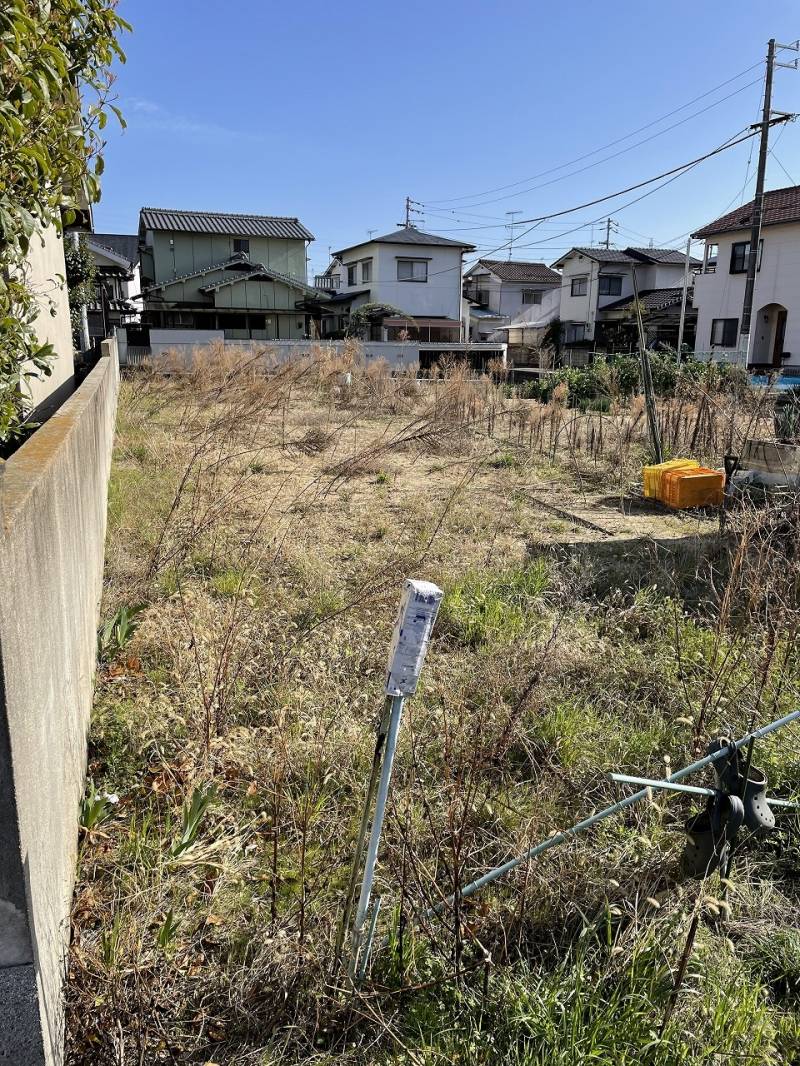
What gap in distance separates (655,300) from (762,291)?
9014mm

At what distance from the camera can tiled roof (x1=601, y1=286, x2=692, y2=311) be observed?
3353cm

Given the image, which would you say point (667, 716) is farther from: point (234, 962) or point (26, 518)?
point (26, 518)

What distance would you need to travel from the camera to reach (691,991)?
5.98 ft

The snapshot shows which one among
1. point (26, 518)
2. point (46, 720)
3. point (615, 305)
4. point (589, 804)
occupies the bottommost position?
point (589, 804)

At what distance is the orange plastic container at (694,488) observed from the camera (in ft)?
22.8

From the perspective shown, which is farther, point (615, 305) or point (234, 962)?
point (615, 305)

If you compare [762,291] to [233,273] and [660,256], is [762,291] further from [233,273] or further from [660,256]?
[233,273]

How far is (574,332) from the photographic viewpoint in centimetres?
3769

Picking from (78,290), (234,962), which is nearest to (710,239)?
(78,290)

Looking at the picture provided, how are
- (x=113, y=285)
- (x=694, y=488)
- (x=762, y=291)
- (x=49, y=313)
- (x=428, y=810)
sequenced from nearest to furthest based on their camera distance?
1. (x=428, y=810)
2. (x=49, y=313)
3. (x=694, y=488)
4. (x=762, y=291)
5. (x=113, y=285)

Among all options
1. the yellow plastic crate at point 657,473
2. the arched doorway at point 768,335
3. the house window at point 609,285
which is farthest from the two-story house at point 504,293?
the yellow plastic crate at point 657,473

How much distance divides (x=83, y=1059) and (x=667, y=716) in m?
2.45

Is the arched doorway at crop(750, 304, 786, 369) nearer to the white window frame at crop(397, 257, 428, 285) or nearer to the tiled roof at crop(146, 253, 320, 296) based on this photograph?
the white window frame at crop(397, 257, 428, 285)

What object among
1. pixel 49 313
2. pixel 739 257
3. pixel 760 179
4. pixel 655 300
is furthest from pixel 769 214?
pixel 49 313
